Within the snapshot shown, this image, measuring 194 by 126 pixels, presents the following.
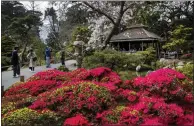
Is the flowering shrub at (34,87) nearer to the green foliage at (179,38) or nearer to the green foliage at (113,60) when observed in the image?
the green foliage at (113,60)

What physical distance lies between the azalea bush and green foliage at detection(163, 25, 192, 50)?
1.39ft

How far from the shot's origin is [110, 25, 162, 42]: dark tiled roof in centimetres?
402

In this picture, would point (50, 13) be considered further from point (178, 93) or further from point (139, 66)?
point (178, 93)

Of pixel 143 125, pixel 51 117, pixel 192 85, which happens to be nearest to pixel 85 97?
pixel 51 117

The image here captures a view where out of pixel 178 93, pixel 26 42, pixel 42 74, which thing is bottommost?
pixel 178 93

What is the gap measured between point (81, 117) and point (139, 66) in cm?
148

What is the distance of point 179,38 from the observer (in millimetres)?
3795

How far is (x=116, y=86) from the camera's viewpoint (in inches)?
151

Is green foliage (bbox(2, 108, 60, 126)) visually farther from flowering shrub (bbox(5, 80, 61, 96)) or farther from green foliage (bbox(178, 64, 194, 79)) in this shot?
green foliage (bbox(178, 64, 194, 79))

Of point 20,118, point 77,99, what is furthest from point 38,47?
point 20,118

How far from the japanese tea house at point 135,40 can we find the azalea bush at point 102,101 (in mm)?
534

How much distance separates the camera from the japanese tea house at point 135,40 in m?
3.98

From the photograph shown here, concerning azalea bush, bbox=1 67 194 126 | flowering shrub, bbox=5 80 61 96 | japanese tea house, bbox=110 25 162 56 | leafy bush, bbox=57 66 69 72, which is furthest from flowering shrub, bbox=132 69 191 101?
flowering shrub, bbox=5 80 61 96

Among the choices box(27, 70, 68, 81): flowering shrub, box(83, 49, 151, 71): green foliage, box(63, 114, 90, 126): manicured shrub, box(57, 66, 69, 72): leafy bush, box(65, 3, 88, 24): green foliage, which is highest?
box(65, 3, 88, 24): green foliage
